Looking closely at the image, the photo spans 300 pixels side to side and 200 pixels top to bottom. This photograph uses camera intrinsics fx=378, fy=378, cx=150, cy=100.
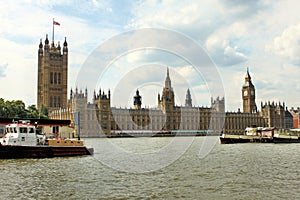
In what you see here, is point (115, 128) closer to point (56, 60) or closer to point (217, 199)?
point (56, 60)

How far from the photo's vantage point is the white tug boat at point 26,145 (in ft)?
124

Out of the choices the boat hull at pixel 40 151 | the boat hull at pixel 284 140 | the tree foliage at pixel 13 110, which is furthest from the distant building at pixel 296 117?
the boat hull at pixel 40 151

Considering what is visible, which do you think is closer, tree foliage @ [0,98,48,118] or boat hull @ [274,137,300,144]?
boat hull @ [274,137,300,144]

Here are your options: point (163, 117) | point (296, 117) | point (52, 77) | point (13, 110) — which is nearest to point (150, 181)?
point (13, 110)

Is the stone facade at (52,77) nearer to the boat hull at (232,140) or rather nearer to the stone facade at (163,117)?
the stone facade at (163,117)

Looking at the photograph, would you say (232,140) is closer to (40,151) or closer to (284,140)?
(284,140)

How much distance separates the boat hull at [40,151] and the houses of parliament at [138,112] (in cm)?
7245

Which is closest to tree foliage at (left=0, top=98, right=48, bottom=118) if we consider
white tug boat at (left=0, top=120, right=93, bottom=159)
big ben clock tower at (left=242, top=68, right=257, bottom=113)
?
white tug boat at (left=0, top=120, right=93, bottom=159)

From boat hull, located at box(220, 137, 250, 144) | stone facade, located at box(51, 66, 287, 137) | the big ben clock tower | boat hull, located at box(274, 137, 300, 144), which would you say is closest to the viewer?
boat hull, located at box(220, 137, 250, 144)

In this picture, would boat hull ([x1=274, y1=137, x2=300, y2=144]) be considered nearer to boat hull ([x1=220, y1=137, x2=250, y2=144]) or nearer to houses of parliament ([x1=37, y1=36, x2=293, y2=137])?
boat hull ([x1=220, y1=137, x2=250, y2=144])

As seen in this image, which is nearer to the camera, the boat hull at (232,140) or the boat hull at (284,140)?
the boat hull at (232,140)

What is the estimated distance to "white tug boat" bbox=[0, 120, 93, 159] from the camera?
1484 inches

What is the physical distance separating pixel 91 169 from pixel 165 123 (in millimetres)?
116017

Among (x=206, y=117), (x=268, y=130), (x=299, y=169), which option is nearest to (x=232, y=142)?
(x=268, y=130)
